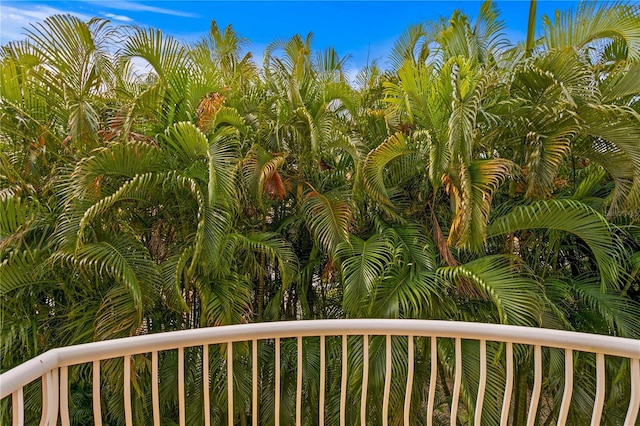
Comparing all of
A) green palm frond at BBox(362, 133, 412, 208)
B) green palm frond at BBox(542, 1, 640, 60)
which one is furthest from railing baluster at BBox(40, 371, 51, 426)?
green palm frond at BBox(542, 1, 640, 60)

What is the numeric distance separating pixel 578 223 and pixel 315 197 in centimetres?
127

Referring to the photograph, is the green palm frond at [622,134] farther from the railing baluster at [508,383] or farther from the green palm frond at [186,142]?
the green palm frond at [186,142]

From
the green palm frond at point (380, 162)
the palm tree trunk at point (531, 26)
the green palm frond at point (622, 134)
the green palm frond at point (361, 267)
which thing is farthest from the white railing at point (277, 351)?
the palm tree trunk at point (531, 26)

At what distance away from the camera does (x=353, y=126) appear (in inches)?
97.5

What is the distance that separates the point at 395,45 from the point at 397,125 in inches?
35.5

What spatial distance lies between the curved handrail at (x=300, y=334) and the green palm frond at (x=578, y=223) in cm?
108

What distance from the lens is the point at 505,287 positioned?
1858mm

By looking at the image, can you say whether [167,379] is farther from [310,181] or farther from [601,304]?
[601,304]

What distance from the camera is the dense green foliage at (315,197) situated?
1.89 meters

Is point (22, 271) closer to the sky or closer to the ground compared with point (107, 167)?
closer to the ground

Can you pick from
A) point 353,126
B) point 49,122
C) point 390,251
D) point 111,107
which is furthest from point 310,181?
point 49,122

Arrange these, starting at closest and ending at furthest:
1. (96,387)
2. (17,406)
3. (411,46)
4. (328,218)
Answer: (17,406) < (96,387) < (328,218) < (411,46)

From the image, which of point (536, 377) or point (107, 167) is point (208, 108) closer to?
point (107, 167)

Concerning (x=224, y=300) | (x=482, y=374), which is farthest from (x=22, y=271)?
(x=482, y=374)
